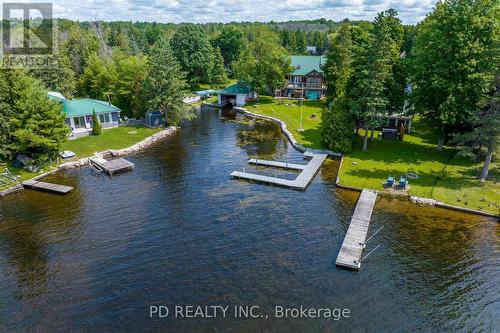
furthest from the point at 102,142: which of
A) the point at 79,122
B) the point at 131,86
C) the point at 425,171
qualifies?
the point at 425,171

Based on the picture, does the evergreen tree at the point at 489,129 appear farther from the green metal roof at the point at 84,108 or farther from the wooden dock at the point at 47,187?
the green metal roof at the point at 84,108

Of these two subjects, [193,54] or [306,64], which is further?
[193,54]

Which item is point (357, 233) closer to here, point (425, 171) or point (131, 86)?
point (425, 171)

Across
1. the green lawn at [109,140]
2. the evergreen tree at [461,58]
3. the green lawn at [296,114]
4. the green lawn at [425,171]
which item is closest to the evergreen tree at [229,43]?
the green lawn at [296,114]

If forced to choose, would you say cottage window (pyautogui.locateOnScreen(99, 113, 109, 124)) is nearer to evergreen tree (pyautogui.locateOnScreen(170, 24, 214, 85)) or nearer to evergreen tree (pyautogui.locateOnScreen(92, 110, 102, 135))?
evergreen tree (pyautogui.locateOnScreen(92, 110, 102, 135))

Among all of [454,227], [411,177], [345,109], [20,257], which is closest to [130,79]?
[345,109]

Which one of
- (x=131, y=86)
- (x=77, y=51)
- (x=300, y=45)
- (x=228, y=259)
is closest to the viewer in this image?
(x=228, y=259)

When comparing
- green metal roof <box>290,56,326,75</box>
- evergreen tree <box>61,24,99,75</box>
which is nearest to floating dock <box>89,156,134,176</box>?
green metal roof <box>290,56,326,75</box>
